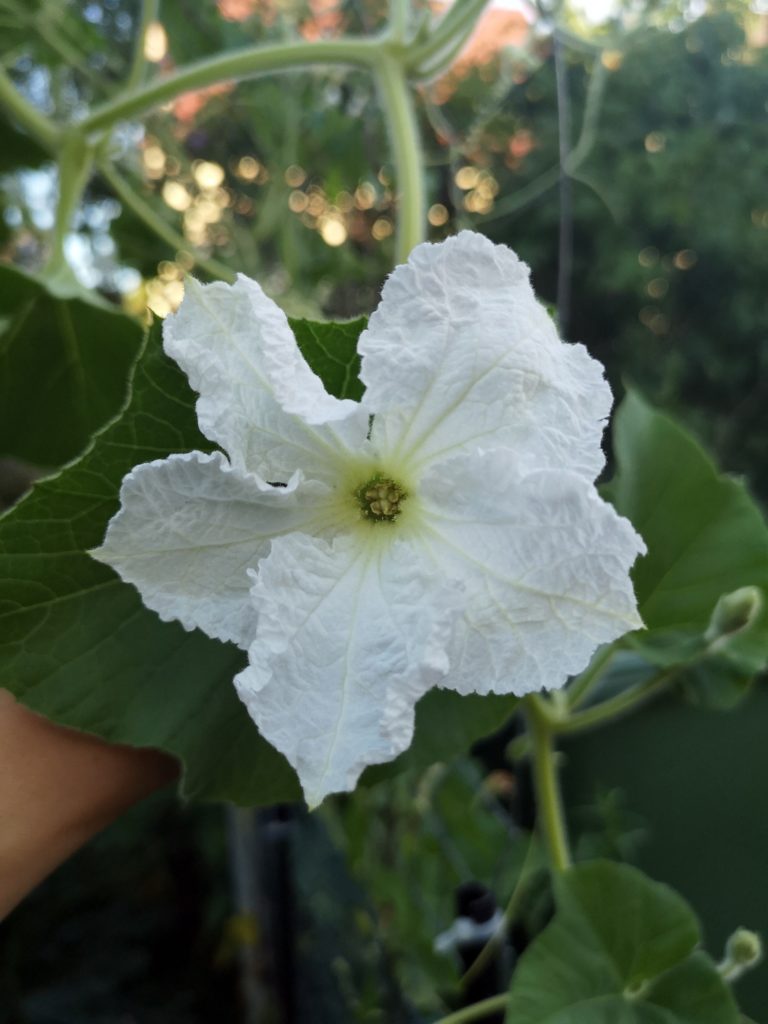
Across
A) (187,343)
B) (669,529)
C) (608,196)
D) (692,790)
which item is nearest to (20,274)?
(187,343)

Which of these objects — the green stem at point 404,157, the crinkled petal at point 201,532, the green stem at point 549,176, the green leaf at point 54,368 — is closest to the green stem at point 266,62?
the green stem at point 404,157

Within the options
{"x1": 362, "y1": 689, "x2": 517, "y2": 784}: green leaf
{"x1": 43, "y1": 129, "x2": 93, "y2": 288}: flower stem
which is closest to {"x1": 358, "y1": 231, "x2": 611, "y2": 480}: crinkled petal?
{"x1": 362, "y1": 689, "x2": 517, "y2": 784}: green leaf

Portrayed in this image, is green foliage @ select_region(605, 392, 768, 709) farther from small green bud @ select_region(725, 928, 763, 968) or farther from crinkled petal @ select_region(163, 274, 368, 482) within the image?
crinkled petal @ select_region(163, 274, 368, 482)

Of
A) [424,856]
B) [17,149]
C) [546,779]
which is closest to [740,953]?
[546,779]

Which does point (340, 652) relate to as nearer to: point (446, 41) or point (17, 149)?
point (446, 41)

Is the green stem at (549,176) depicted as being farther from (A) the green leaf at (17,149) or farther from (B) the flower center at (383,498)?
(B) the flower center at (383,498)

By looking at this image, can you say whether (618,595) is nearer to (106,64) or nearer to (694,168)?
(106,64)
